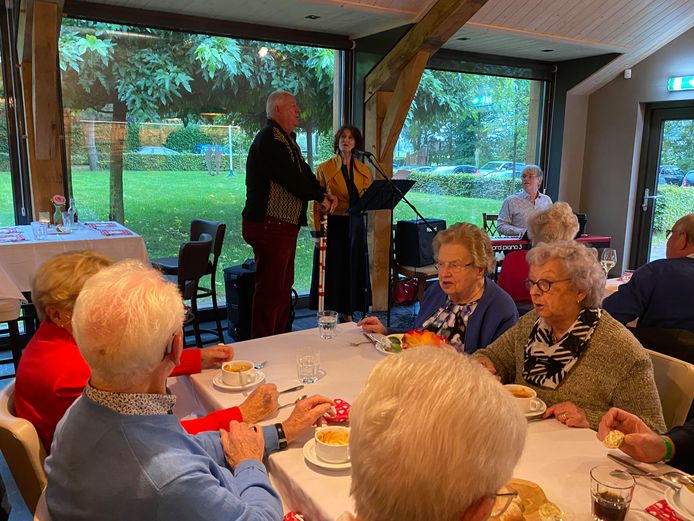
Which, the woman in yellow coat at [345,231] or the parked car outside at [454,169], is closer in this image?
the woman in yellow coat at [345,231]

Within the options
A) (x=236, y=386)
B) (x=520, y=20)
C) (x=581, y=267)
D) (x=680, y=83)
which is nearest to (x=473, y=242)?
(x=581, y=267)

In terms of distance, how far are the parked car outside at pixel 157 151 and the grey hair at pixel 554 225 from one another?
3.12 meters

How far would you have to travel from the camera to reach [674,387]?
1760 mm

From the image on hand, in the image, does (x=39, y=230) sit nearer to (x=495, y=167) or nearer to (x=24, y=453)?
(x=24, y=453)

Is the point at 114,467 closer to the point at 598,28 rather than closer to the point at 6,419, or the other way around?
the point at 6,419

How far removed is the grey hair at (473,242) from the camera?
7.25 feet

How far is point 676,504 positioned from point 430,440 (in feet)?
2.43

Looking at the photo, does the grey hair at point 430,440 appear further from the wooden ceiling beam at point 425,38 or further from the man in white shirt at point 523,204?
the man in white shirt at point 523,204

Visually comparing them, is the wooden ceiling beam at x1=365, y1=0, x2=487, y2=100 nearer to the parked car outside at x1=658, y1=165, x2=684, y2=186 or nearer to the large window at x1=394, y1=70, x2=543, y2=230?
the large window at x1=394, y1=70, x2=543, y2=230

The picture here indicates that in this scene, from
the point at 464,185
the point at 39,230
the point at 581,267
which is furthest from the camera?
the point at 464,185

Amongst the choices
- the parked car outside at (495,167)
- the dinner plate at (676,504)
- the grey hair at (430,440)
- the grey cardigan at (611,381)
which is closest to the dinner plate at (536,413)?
the grey cardigan at (611,381)

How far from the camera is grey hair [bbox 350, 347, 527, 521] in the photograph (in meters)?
0.72

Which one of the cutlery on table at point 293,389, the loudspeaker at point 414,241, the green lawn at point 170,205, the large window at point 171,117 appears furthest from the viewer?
the loudspeaker at point 414,241

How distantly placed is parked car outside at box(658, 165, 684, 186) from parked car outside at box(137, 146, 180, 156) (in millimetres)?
5083
